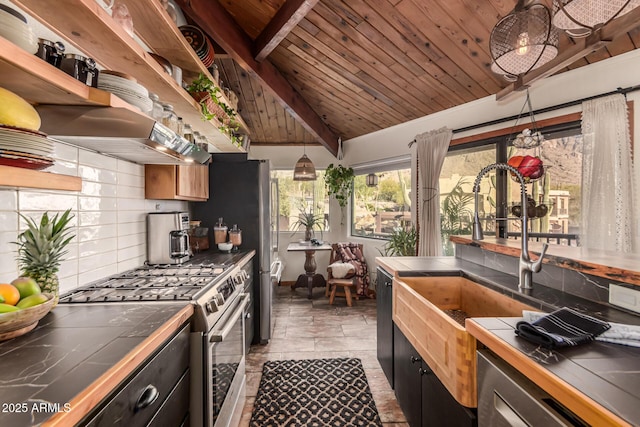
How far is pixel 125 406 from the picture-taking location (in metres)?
0.85

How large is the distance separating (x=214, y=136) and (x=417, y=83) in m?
2.19

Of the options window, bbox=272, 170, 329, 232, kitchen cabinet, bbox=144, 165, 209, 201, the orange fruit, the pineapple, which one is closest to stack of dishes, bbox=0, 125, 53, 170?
the pineapple

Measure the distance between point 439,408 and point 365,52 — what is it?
2.90 meters

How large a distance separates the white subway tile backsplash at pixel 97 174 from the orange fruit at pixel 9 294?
0.79 m

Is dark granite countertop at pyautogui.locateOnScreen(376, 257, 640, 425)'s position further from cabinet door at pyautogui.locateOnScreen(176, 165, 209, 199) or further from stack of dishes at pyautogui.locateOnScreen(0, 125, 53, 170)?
cabinet door at pyautogui.locateOnScreen(176, 165, 209, 199)

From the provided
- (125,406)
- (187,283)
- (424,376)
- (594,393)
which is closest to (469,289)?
(424,376)

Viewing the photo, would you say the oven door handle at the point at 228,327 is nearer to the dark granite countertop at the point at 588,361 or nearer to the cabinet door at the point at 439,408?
the cabinet door at the point at 439,408

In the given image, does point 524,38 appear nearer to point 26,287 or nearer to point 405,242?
point 26,287

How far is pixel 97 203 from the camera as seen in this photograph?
1.69 m

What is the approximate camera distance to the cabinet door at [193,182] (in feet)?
7.39

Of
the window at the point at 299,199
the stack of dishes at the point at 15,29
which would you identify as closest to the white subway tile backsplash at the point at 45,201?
the stack of dishes at the point at 15,29

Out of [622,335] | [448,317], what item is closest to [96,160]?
[448,317]

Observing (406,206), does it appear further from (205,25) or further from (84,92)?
(84,92)

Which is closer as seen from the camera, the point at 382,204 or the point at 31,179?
the point at 31,179
